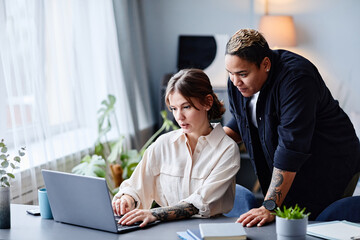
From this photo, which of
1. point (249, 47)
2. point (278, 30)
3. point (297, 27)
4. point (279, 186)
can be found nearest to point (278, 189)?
point (279, 186)

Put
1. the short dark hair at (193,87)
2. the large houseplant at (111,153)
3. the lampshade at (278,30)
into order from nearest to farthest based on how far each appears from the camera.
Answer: the short dark hair at (193,87) < the large houseplant at (111,153) < the lampshade at (278,30)

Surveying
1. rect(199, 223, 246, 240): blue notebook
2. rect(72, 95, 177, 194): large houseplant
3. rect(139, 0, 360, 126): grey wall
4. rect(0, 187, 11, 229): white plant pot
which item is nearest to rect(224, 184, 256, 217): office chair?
rect(199, 223, 246, 240): blue notebook

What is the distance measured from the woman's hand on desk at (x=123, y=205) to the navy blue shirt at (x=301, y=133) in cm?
60

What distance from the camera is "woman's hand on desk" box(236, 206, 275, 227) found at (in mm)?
1771

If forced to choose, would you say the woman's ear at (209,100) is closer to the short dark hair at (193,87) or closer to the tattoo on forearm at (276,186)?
the short dark hair at (193,87)

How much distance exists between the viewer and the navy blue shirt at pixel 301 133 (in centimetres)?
196

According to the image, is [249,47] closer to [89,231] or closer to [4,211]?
[89,231]

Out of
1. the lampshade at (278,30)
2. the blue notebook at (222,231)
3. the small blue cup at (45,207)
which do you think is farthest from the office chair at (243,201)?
the lampshade at (278,30)

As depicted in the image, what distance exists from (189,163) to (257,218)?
399mm

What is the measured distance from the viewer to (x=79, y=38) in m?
3.63

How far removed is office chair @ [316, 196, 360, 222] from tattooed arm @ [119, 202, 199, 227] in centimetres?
54

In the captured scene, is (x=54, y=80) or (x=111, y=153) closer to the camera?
(x=54, y=80)

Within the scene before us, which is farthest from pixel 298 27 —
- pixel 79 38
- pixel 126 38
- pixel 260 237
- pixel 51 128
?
pixel 260 237

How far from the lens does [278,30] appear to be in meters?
4.27
